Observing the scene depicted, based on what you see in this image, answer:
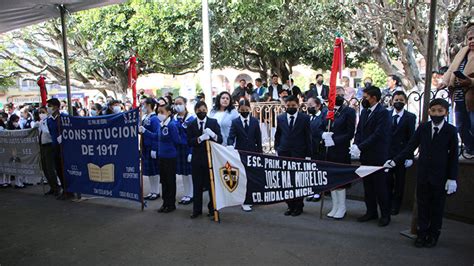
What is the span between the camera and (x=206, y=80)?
1144 centimetres

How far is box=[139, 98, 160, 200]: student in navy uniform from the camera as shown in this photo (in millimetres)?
7055

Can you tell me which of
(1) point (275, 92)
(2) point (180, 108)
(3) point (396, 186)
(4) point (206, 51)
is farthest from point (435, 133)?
(1) point (275, 92)

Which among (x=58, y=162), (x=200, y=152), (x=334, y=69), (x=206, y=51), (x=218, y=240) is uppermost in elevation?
(x=206, y=51)

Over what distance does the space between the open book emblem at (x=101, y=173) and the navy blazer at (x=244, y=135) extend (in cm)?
226

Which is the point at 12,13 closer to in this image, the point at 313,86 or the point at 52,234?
the point at 52,234

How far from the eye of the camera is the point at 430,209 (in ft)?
15.6

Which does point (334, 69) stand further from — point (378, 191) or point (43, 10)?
point (43, 10)

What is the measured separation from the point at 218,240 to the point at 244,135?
1943 mm

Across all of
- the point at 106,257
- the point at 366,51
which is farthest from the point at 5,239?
the point at 366,51

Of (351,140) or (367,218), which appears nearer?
(367,218)

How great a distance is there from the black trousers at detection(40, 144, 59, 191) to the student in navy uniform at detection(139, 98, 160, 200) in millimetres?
2092

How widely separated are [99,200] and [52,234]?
6.78 ft

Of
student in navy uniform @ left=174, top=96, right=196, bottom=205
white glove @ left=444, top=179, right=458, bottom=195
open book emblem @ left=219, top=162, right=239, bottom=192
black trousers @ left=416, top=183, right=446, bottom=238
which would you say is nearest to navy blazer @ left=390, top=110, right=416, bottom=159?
black trousers @ left=416, top=183, right=446, bottom=238

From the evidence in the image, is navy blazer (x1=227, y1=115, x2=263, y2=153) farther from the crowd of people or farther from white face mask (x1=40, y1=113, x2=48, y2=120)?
white face mask (x1=40, y1=113, x2=48, y2=120)
